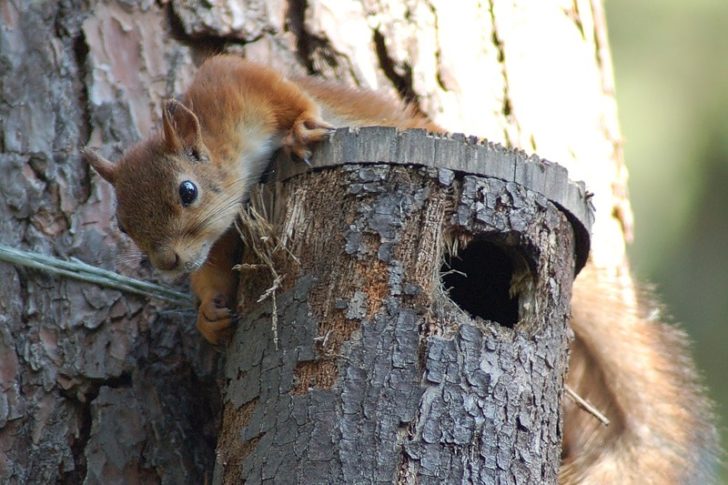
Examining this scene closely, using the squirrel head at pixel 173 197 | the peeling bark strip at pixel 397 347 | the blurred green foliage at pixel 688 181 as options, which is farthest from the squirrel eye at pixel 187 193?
the blurred green foliage at pixel 688 181

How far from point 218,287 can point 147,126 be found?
830mm

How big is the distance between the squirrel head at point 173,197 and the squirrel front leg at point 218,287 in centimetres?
10

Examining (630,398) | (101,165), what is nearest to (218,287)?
(101,165)

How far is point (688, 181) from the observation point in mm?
6492

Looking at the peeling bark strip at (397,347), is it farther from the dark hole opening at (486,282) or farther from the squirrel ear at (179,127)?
the squirrel ear at (179,127)

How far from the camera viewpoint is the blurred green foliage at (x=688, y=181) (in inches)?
250

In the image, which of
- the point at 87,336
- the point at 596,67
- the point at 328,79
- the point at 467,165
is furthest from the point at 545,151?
the point at 87,336

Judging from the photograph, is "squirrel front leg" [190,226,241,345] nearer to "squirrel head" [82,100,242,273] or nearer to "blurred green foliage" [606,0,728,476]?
"squirrel head" [82,100,242,273]

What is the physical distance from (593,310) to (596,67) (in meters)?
1.24

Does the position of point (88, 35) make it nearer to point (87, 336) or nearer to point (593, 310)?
point (87, 336)

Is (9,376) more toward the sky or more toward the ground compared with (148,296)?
more toward the ground

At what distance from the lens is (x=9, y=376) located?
11.6ft

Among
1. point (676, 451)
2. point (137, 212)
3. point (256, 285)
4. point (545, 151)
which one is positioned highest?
point (545, 151)

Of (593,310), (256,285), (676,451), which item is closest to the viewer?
(256,285)
